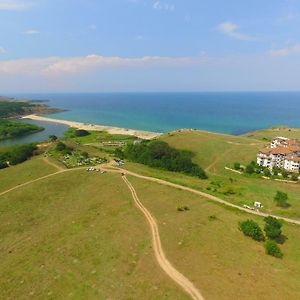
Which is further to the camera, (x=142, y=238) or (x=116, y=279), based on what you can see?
(x=142, y=238)

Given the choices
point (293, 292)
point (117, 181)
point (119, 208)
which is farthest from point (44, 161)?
point (293, 292)

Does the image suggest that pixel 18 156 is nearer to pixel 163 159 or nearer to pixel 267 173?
pixel 163 159

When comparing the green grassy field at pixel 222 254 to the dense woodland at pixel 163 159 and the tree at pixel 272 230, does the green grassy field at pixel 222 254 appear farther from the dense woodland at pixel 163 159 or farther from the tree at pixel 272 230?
the dense woodland at pixel 163 159

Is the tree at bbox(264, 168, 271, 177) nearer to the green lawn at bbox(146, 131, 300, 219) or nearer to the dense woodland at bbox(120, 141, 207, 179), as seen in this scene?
the green lawn at bbox(146, 131, 300, 219)

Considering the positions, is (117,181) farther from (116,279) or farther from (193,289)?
(193,289)

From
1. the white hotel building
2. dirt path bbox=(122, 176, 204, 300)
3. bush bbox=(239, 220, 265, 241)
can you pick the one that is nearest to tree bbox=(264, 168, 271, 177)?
the white hotel building

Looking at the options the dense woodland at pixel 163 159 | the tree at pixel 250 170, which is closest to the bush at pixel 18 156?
the dense woodland at pixel 163 159

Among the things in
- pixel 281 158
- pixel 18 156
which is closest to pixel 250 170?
pixel 281 158
